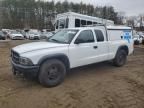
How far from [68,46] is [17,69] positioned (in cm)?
170

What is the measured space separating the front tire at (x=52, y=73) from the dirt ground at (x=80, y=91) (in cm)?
19

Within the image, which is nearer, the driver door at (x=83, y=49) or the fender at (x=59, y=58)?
the fender at (x=59, y=58)

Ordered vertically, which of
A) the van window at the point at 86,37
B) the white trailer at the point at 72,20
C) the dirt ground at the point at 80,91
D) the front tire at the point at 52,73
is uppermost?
the white trailer at the point at 72,20

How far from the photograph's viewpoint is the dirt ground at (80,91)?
4.21 m

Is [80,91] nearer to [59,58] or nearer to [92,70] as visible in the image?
[59,58]

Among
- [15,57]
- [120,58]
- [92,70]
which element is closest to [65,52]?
[15,57]

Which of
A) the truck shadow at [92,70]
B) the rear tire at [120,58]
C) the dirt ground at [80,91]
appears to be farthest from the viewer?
the rear tire at [120,58]

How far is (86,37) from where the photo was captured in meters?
6.17

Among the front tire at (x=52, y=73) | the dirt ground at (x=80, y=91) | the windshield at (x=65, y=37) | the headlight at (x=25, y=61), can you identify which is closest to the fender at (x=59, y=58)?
the front tire at (x=52, y=73)

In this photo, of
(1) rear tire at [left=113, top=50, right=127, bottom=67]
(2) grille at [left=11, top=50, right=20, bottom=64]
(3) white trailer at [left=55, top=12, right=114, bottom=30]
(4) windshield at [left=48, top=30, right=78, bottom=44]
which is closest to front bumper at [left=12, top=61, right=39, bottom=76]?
(2) grille at [left=11, top=50, right=20, bottom=64]

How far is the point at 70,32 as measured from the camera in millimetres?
6121

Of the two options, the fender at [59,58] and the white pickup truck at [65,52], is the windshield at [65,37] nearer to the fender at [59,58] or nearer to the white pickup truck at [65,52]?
the white pickup truck at [65,52]

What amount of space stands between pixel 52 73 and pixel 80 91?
1.01 metres

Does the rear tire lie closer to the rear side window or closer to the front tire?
the rear side window
